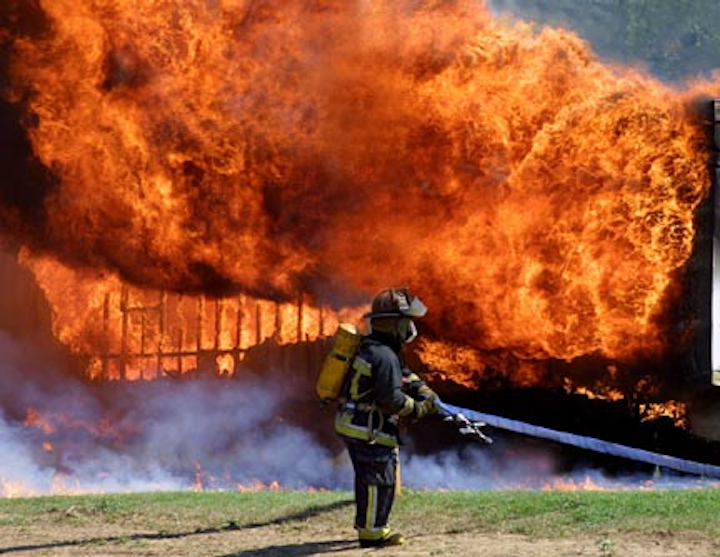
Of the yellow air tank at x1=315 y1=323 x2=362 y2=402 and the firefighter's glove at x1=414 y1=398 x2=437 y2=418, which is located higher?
the yellow air tank at x1=315 y1=323 x2=362 y2=402

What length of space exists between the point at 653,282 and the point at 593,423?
1961 millimetres

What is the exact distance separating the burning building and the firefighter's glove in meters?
6.45

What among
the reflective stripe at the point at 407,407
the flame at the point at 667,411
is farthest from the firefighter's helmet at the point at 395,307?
the flame at the point at 667,411

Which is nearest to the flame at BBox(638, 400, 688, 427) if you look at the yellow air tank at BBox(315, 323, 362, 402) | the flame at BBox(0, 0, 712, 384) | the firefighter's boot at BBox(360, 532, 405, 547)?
the flame at BBox(0, 0, 712, 384)

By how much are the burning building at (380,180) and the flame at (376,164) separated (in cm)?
3

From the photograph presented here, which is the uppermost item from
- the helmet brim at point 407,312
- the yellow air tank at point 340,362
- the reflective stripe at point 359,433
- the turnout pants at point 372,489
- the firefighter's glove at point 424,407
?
the helmet brim at point 407,312

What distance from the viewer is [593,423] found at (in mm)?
15570

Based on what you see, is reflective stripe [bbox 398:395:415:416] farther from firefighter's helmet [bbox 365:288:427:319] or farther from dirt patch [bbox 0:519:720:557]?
dirt patch [bbox 0:519:720:557]

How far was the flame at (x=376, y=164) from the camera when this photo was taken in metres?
15.1

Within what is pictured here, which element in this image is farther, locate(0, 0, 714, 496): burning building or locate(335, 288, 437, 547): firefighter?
locate(0, 0, 714, 496): burning building

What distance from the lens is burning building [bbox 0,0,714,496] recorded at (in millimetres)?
15031

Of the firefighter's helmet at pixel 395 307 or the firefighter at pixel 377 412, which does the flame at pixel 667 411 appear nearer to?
the firefighter at pixel 377 412

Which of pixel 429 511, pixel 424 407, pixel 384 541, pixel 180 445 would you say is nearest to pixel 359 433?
pixel 424 407

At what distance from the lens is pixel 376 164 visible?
15664 millimetres
